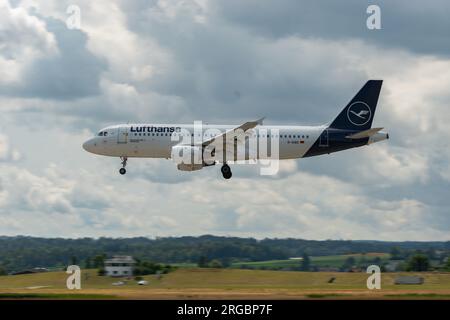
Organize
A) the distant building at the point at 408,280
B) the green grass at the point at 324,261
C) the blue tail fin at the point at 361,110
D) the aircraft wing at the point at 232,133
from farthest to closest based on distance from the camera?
1. the green grass at the point at 324,261
2. the blue tail fin at the point at 361,110
3. the aircraft wing at the point at 232,133
4. the distant building at the point at 408,280

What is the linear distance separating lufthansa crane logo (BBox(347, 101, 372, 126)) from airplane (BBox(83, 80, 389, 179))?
83 centimetres

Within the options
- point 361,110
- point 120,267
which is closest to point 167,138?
point 120,267

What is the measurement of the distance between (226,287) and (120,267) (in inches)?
741

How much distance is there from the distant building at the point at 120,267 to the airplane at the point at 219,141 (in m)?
7.95

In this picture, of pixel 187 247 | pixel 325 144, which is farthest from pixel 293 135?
pixel 187 247

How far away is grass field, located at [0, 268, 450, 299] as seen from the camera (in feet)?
160

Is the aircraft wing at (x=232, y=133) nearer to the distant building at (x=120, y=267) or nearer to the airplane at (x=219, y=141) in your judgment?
the airplane at (x=219, y=141)

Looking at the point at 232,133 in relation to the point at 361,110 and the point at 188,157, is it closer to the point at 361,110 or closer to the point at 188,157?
the point at 188,157

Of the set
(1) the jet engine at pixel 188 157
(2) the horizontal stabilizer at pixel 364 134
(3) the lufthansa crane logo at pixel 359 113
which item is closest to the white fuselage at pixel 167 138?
(1) the jet engine at pixel 188 157

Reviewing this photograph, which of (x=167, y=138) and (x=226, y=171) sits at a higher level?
(x=167, y=138)

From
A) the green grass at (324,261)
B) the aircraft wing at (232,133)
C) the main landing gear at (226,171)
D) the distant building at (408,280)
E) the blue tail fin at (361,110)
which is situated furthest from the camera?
the green grass at (324,261)

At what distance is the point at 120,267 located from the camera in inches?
2857

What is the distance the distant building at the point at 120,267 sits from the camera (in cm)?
6844

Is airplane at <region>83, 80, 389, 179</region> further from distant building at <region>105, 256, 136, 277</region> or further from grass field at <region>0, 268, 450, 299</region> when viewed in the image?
grass field at <region>0, 268, 450, 299</region>
